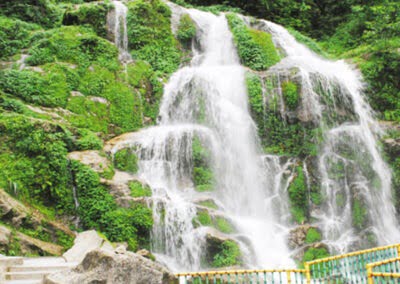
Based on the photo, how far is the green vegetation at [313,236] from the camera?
39.4 ft

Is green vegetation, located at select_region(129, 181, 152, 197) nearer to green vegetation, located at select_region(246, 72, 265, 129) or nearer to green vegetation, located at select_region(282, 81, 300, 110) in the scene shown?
green vegetation, located at select_region(246, 72, 265, 129)

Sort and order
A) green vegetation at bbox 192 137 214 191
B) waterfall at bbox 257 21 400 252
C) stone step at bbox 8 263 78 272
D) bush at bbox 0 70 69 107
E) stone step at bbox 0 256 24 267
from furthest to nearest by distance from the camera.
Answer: bush at bbox 0 70 69 107
waterfall at bbox 257 21 400 252
green vegetation at bbox 192 137 214 191
stone step at bbox 8 263 78 272
stone step at bbox 0 256 24 267

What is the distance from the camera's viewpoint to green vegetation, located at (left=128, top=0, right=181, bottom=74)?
18094 millimetres

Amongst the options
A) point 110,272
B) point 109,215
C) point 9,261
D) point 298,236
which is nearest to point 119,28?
point 109,215

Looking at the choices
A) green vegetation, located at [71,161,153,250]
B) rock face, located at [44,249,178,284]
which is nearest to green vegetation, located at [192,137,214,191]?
green vegetation, located at [71,161,153,250]

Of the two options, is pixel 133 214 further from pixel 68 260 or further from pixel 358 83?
pixel 358 83

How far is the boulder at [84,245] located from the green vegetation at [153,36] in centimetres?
949

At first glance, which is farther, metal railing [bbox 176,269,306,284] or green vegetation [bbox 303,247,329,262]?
green vegetation [bbox 303,247,329,262]

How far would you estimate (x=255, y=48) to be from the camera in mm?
18562

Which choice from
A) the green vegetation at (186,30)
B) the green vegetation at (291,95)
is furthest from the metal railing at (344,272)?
the green vegetation at (186,30)

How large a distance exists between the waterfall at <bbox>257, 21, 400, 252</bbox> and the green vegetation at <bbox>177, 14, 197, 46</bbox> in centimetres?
462

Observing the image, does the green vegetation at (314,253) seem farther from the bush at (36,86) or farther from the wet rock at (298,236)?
the bush at (36,86)

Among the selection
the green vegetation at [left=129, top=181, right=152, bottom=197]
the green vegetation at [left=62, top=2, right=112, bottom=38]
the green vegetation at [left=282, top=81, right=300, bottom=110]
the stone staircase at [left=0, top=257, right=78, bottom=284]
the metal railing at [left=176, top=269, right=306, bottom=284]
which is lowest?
the metal railing at [left=176, top=269, right=306, bottom=284]

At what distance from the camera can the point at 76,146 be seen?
12.0 meters
